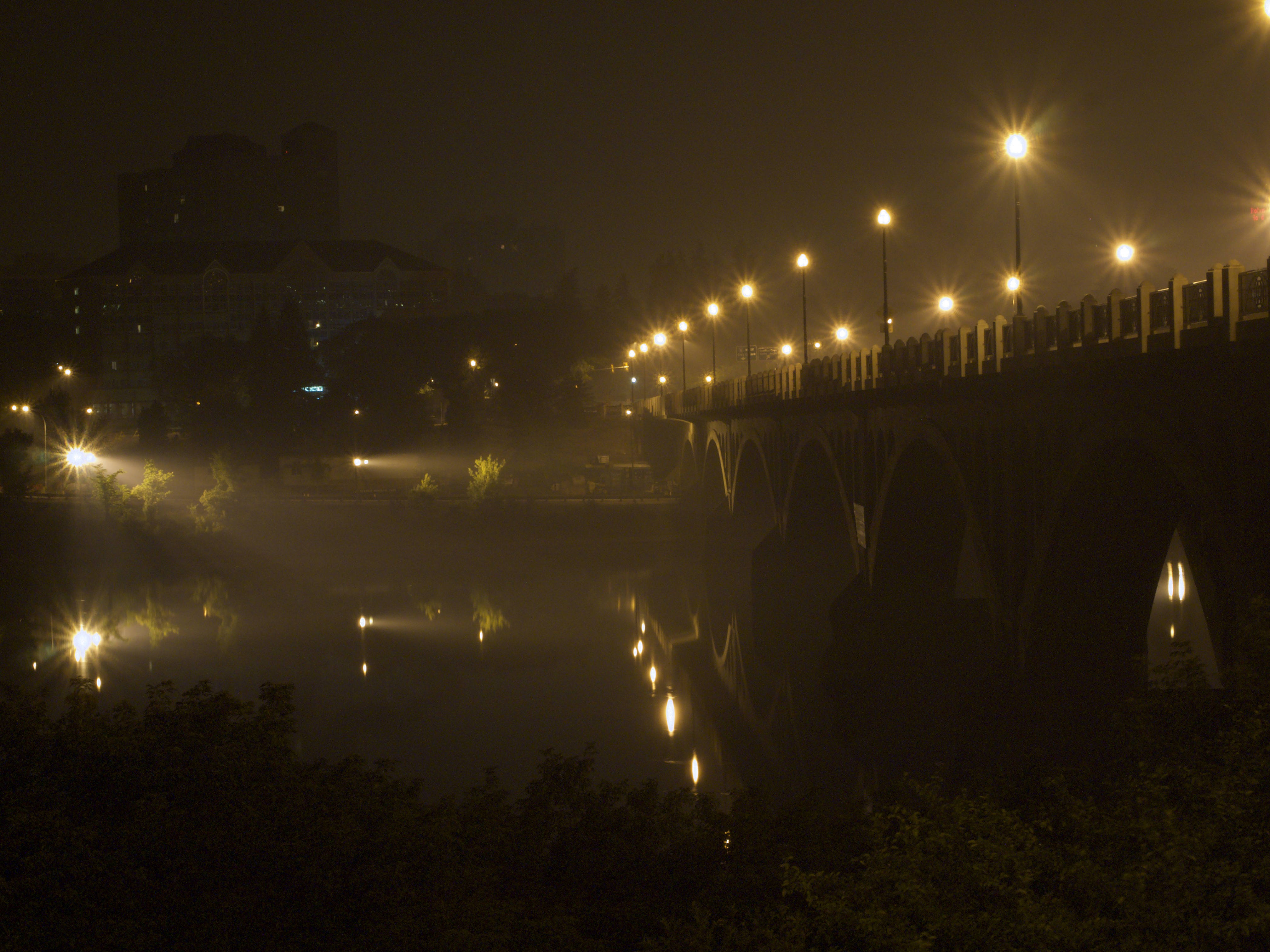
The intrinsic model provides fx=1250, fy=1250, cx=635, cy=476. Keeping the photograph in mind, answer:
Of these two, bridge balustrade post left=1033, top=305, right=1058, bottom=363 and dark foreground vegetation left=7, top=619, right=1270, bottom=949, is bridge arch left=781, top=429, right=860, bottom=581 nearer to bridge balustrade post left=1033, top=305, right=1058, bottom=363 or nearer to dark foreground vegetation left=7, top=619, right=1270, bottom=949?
bridge balustrade post left=1033, top=305, right=1058, bottom=363

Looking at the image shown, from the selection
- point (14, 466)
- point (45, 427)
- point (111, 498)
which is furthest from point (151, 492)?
point (45, 427)

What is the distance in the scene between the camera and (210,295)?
165875mm

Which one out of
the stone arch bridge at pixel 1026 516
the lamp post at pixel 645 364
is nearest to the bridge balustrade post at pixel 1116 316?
the stone arch bridge at pixel 1026 516

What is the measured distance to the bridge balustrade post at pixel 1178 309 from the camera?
17844 mm

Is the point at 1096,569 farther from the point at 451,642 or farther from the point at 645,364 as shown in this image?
the point at 645,364

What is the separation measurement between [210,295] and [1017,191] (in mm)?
153041

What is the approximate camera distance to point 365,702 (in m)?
43.2

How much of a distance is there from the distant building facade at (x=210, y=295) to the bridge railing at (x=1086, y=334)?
132627 millimetres

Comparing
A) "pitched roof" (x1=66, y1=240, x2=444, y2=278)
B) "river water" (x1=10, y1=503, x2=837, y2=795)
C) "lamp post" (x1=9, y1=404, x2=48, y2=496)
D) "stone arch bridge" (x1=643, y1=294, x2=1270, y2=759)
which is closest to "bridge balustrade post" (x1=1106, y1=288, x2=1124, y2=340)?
"stone arch bridge" (x1=643, y1=294, x2=1270, y2=759)

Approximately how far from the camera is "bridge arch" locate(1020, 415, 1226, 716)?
22188 millimetres

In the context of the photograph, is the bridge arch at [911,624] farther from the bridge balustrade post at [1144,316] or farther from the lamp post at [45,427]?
the lamp post at [45,427]

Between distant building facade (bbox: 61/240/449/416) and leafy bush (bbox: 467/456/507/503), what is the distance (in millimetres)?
63861

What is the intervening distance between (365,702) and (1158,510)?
28.4 m

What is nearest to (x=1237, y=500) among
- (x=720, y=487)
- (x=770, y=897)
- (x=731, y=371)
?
(x=770, y=897)
